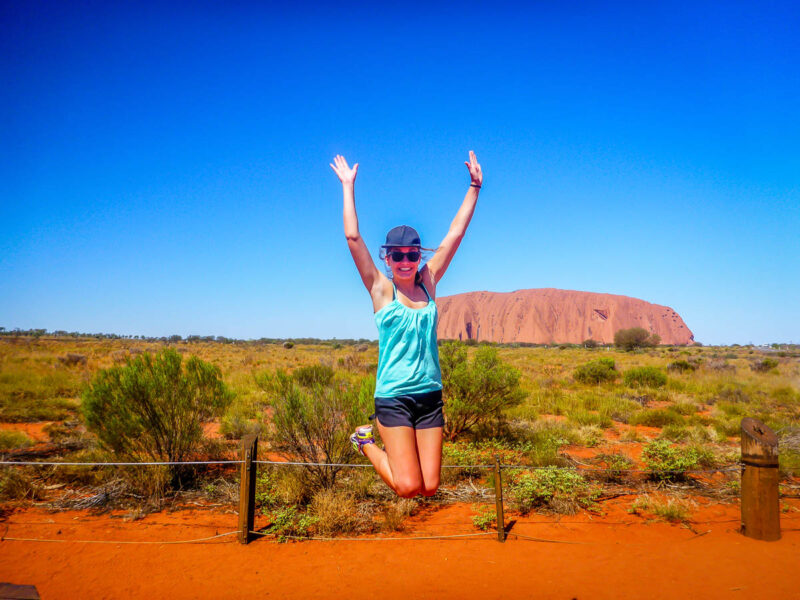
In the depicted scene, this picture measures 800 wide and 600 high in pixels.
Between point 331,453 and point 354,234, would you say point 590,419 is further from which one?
point 354,234

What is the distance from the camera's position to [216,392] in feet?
24.0

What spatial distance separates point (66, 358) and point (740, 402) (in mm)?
24352

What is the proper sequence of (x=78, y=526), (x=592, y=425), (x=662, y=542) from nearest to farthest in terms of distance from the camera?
(x=662, y=542) < (x=78, y=526) < (x=592, y=425)

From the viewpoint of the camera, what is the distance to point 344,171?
293cm

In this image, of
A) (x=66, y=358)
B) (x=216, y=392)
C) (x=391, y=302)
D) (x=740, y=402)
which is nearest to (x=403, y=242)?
(x=391, y=302)

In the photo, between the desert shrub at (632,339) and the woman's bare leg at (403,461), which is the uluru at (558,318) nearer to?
the desert shrub at (632,339)

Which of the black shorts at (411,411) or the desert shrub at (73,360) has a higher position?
the black shorts at (411,411)

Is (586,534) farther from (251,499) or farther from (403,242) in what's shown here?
(403,242)

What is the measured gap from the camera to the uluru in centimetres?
11519

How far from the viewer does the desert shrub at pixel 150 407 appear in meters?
6.52

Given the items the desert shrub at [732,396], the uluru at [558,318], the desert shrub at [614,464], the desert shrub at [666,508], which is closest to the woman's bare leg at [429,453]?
the desert shrub at [666,508]

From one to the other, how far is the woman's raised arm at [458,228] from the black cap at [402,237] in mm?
294

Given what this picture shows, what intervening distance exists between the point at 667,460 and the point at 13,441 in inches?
404

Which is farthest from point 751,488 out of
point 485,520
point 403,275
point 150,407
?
point 150,407
